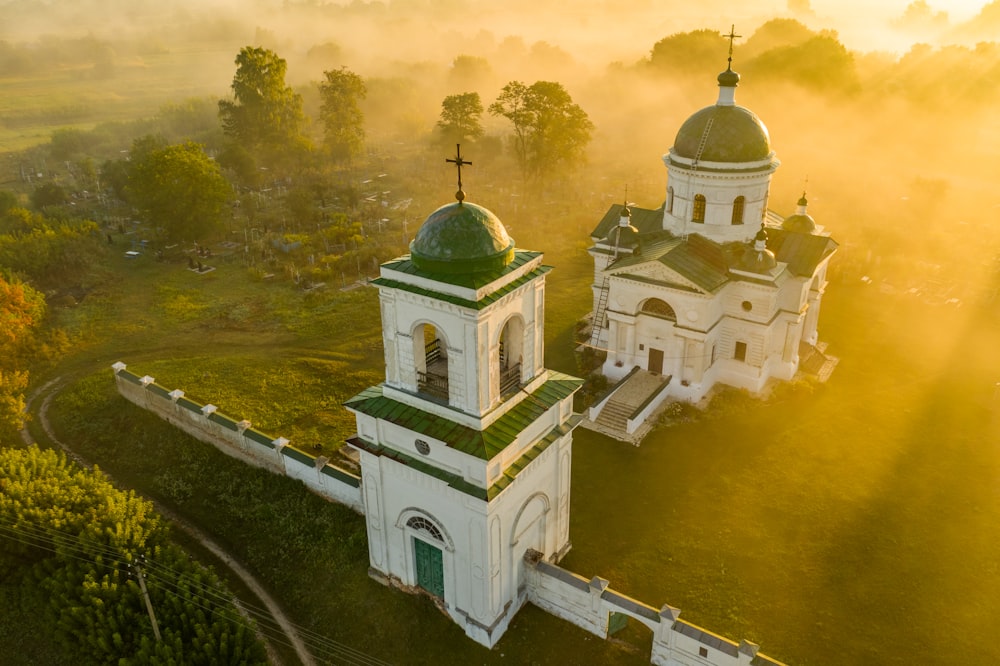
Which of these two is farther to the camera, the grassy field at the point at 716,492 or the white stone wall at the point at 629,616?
the grassy field at the point at 716,492

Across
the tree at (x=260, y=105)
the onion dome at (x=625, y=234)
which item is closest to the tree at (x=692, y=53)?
the tree at (x=260, y=105)

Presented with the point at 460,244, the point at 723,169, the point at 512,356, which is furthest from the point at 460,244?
the point at 723,169

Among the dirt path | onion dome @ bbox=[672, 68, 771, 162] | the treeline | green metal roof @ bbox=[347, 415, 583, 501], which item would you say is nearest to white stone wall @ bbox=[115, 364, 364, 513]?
the dirt path

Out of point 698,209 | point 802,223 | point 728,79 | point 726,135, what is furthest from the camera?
point 802,223

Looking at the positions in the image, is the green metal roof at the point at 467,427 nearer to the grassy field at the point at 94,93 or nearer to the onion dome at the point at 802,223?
the onion dome at the point at 802,223

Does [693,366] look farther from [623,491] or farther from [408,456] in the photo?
[408,456]

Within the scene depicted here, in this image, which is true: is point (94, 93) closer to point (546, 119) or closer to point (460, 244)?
point (546, 119)
